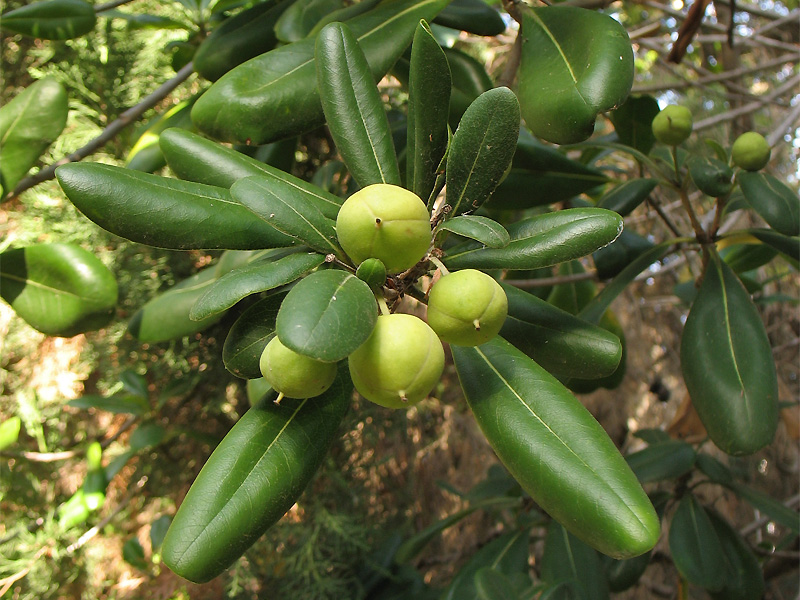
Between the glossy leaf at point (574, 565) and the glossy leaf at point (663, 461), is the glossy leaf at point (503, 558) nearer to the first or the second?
the glossy leaf at point (574, 565)

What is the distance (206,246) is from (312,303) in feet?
0.74

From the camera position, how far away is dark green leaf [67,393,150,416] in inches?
58.5

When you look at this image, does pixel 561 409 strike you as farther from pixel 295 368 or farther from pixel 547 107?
pixel 547 107

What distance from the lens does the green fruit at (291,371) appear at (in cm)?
54

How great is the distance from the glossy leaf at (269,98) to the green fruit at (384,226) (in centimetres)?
27

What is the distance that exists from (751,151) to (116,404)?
1.52 m

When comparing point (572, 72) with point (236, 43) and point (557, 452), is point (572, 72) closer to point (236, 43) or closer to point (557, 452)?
point (557, 452)

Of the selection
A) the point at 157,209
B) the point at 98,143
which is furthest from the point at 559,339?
the point at 98,143

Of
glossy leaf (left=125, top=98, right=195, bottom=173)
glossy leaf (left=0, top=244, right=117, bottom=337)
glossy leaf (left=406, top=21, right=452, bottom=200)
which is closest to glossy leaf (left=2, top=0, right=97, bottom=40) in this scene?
glossy leaf (left=125, top=98, right=195, bottom=173)

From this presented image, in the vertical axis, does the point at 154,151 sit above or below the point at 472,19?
below

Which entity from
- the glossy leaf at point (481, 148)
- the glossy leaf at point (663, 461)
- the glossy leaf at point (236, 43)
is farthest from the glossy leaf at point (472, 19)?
the glossy leaf at point (663, 461)

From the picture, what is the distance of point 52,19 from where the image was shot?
1.23 m

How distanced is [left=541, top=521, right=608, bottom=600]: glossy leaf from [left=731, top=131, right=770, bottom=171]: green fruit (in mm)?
843

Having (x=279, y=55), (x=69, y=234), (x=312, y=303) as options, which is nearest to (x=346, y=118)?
(x=279, y=55)
